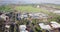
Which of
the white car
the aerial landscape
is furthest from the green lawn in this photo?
the white car

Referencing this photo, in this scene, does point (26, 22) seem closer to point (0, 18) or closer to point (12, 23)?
point (12, 23)

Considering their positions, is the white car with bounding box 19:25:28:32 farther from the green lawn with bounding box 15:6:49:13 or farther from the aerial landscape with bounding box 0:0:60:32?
the green lawn with bounding box 15:6:49:13

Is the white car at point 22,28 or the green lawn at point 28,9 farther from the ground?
the green lawn at point 28,9

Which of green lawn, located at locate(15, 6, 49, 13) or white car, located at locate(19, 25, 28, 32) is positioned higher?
green lawn, located at locate(15, 6, 49, 13)

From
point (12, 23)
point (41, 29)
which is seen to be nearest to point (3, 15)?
point (12, 23)

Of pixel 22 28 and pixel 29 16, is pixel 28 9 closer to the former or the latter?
A: pixel 29 16

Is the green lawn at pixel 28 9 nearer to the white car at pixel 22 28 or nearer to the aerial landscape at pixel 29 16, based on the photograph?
the aerial landscape at pixel 29 16

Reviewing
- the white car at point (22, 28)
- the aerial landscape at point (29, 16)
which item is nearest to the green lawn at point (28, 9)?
the aerial landscape at point (29, 16)

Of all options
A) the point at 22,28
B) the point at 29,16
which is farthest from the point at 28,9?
the point at 22,28

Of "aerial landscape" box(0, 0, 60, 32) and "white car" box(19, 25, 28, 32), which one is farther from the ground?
"aerial landscape" box(0, 0, 60, 32)
